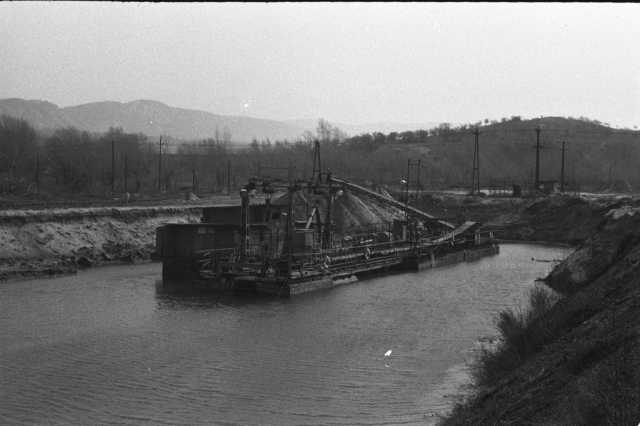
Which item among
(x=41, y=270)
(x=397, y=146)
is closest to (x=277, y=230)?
(x=41, y=270)

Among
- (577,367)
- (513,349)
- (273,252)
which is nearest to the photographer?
(577,367)

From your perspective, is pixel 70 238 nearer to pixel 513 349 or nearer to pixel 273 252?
pixel 273 252

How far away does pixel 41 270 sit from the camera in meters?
27.3

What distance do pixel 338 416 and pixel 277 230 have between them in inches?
647

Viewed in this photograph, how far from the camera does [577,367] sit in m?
8.44

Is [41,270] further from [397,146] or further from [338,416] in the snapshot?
[397,146]

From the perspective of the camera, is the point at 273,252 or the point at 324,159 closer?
the point at 273,252

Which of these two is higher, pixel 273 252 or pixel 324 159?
pixel 324 159

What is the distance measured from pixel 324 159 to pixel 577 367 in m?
73.8

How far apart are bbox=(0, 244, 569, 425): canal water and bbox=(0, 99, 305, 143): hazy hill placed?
118 m

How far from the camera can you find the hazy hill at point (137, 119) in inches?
5571

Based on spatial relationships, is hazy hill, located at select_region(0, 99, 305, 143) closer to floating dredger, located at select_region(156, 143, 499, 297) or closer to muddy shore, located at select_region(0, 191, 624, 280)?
muddy shore, located at select_region(0, 191, 624, 280)

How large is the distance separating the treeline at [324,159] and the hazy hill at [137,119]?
50732mm

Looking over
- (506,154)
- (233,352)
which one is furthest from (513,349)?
(506,154)
